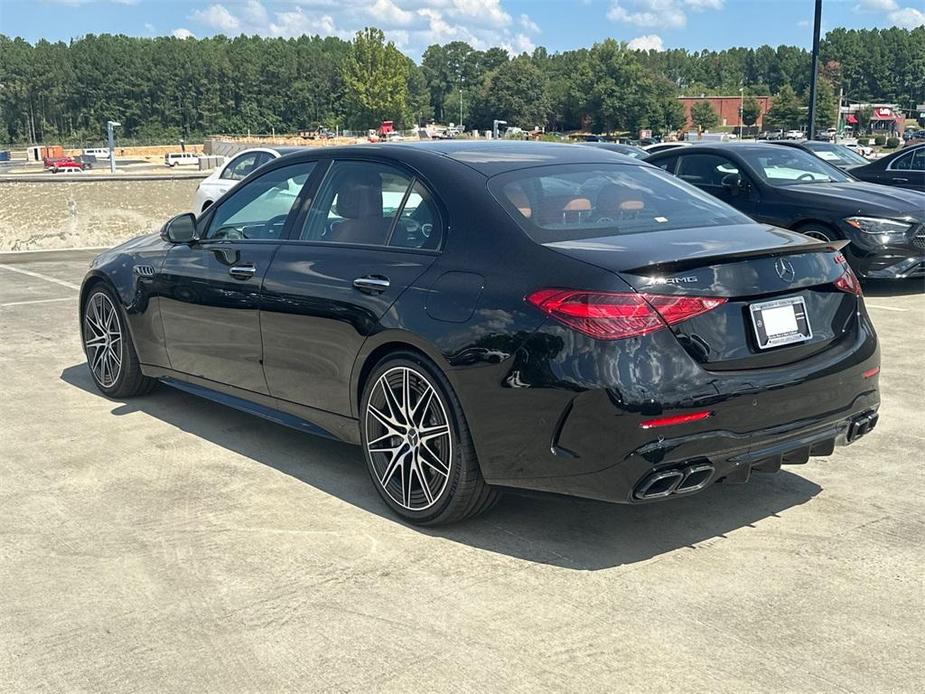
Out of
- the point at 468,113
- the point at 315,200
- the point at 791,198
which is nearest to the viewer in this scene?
the point at 315,200

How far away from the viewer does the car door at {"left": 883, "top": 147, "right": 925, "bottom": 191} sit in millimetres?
13914

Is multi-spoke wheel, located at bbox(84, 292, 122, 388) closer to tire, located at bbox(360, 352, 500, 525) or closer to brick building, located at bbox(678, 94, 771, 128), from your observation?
tire, located at bbox(360, 352, 500, 525)

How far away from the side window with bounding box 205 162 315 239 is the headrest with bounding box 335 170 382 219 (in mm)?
A: 335

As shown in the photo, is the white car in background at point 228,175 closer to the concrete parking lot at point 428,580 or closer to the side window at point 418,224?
the concrete parking lot at point 428,580

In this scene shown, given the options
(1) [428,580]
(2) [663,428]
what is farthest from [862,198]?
(1) [428,580]

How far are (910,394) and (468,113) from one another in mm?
162291

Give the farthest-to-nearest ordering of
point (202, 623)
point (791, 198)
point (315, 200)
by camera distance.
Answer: point (791, 198) < point (315, 200) < point (202, 623)

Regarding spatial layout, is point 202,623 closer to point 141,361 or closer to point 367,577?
point 367,577

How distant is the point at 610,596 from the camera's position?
3.35 metres

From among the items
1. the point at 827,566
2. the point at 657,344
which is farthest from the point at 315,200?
the point at 827,566

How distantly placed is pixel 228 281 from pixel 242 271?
0.47 feet

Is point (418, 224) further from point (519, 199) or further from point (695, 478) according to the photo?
point (695, 478)

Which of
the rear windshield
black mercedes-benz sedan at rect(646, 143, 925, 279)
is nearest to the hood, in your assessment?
black mercedes-benz sedan at rect(646, 143, 925, 279)

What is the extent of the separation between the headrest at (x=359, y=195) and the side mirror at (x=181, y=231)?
1.20 metres
